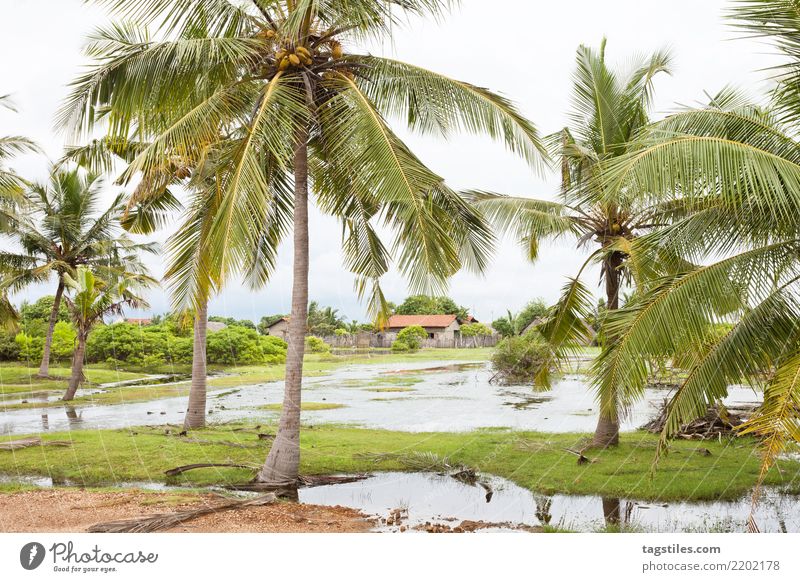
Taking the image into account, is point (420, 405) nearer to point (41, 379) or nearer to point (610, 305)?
point (610, 305)

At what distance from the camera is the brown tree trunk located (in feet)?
15.4

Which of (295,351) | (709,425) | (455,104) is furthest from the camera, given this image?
(709,425)

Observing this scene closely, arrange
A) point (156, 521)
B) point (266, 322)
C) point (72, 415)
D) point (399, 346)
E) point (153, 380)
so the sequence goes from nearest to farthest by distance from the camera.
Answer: point (156, 521), point (399, 346), point (72, 415), point (266, 322), point (153, 380)

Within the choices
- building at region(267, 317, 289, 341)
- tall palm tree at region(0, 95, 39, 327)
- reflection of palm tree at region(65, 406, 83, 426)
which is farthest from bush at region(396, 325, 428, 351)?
tall palm tree at region(0, 95, 39, 327)

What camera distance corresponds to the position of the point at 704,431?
229 inches

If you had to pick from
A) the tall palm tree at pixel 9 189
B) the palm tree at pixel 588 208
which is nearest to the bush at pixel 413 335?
the palm tree at pixel 588 208

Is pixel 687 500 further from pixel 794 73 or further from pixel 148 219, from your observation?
pixel 148 219

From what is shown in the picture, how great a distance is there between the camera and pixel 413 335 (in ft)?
15.2

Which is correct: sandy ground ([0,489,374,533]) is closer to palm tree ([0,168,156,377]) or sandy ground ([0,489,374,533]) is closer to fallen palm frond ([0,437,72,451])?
fallen palm frond ([0,437,72,451])

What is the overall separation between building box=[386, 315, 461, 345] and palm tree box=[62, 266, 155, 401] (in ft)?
6.26

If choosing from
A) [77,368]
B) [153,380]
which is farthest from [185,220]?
[153,380]

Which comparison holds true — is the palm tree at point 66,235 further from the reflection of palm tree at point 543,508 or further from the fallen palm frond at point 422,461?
the reflection of palm tree at point 543,508

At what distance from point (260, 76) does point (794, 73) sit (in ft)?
10.8

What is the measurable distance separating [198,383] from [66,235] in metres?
1.53
